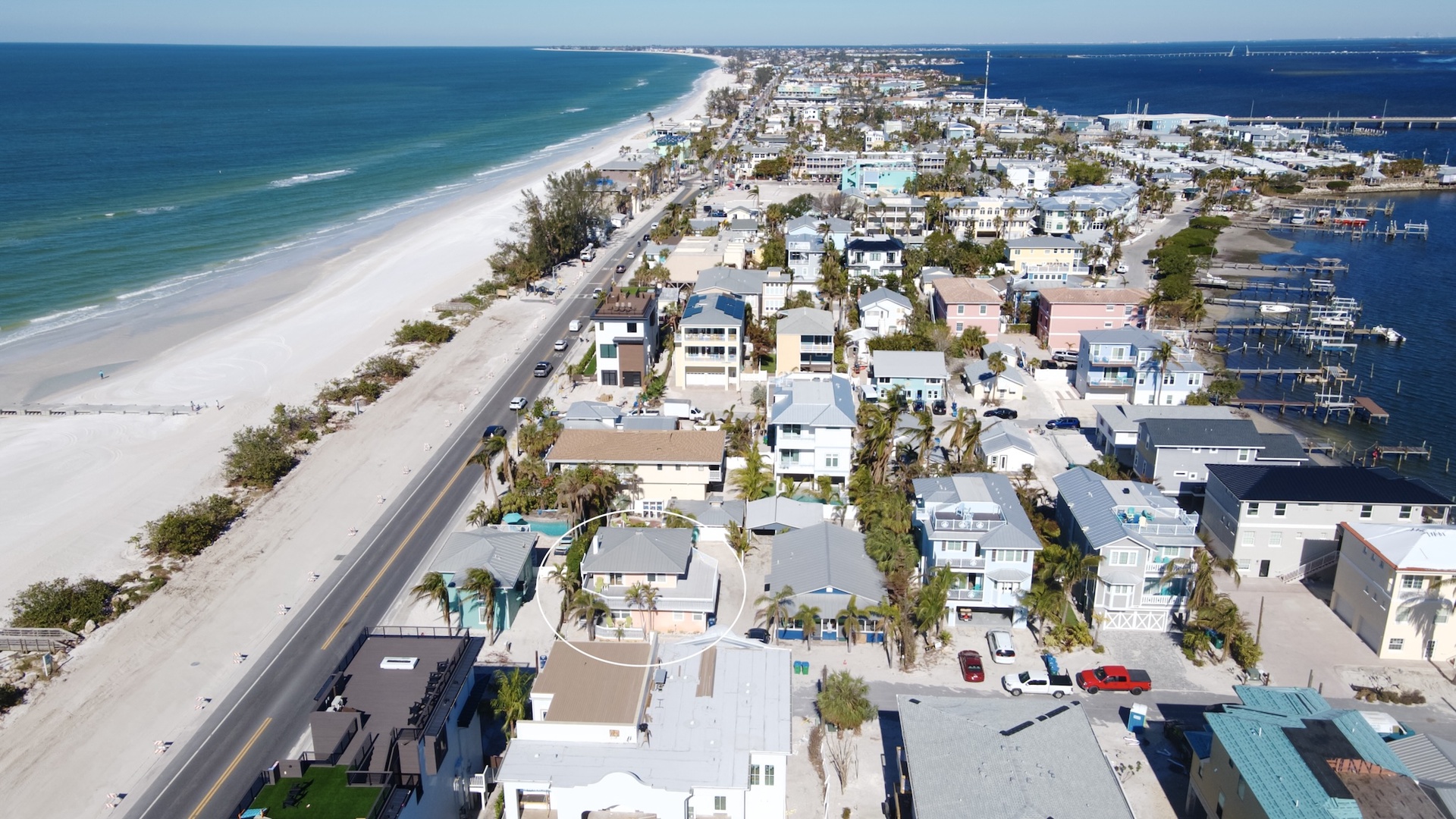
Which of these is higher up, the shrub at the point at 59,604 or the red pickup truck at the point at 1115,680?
the red pickup truck at the point at 1115,680

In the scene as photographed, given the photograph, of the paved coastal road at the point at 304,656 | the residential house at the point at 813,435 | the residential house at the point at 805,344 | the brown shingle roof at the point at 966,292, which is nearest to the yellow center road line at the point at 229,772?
the paved coastal road at the point at 304,656

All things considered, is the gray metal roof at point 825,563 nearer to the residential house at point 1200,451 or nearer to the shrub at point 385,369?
the residential house at point 1200,451

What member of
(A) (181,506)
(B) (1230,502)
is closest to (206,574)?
(A) (181,506)

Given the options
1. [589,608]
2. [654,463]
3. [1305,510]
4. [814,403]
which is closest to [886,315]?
[814,403]

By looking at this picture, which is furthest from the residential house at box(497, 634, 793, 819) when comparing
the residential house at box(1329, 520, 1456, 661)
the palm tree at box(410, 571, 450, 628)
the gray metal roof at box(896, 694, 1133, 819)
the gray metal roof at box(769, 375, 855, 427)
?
the residential house at box(1329, 520, 1456, 661)

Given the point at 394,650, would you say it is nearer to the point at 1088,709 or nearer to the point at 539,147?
the point at 1088,709

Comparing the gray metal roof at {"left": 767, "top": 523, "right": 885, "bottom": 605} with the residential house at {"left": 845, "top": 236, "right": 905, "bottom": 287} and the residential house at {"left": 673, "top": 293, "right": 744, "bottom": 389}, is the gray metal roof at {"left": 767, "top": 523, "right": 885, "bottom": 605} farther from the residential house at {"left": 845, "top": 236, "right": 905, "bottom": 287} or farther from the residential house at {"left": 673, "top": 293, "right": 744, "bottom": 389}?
the residential house at {"left": 845, "top": 236, "right": 905, "bottom": 287}
